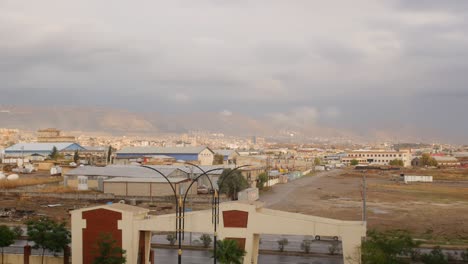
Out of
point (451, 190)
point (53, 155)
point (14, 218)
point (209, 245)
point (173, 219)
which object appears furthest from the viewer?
point (53, 155)

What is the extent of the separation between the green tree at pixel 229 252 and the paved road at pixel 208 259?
21.7 ft

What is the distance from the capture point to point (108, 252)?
24.7 m

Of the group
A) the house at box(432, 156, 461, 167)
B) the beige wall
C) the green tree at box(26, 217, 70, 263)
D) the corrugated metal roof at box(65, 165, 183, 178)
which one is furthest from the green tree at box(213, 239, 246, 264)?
the house at box(432, 156, 461, 167)

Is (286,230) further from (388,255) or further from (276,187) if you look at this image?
(276,187)

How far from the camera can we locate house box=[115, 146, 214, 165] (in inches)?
4638

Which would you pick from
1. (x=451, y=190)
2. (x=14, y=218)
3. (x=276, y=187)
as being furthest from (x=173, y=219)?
(x=451, y=190)

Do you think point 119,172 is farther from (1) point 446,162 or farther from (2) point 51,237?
(1) point 446,162

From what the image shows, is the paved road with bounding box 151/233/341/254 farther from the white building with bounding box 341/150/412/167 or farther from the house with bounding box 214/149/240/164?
the white building with bounding box 341/150/412/167

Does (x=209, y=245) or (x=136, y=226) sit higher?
(x=136, y=226)

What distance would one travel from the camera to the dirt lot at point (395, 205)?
45219 mm

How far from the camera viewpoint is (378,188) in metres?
84.3

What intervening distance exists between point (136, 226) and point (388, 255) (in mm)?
11711

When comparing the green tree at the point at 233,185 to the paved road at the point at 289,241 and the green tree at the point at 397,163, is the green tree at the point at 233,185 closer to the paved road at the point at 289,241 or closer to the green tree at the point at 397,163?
the paved road at the point at 289,241

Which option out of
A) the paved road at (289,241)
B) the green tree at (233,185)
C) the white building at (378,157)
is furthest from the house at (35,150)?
the paved road at (289,241)
